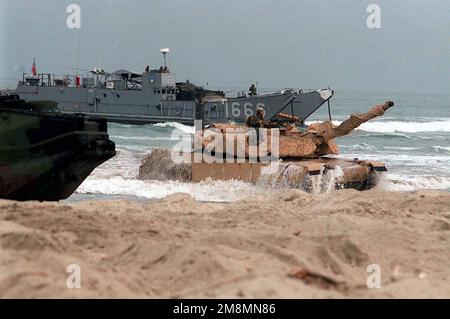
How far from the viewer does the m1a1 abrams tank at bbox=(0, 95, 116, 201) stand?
811cm

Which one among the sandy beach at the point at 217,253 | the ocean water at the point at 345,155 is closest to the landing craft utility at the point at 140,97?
the ocean water at the point at 345,155

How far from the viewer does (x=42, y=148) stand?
27.1ft

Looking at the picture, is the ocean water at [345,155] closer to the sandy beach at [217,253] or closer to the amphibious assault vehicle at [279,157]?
the amphibious assault vehicle at [279,157]

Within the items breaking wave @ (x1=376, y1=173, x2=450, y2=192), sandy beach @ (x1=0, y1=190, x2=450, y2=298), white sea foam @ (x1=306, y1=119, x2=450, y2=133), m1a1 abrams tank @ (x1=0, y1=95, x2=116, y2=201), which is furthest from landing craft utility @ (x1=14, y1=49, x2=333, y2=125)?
sandy beach @ (x1=0, y1=190, x2=450, y2=298)

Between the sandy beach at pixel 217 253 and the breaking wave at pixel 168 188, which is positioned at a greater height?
the sandy beach at pixel 217 253

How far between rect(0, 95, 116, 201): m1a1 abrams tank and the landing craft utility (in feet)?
82.0

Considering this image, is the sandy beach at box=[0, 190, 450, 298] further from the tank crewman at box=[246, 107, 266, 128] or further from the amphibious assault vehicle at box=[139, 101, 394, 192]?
the tank crewman at box=[246, 107, 266, 128]

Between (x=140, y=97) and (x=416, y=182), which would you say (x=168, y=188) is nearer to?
(x=416, y=182)

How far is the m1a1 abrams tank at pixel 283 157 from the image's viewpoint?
46.7 ft

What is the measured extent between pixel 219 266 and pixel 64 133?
15.0ft

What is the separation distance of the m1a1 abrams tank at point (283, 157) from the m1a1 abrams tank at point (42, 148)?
20.0 ft

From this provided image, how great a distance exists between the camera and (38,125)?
8195mm
